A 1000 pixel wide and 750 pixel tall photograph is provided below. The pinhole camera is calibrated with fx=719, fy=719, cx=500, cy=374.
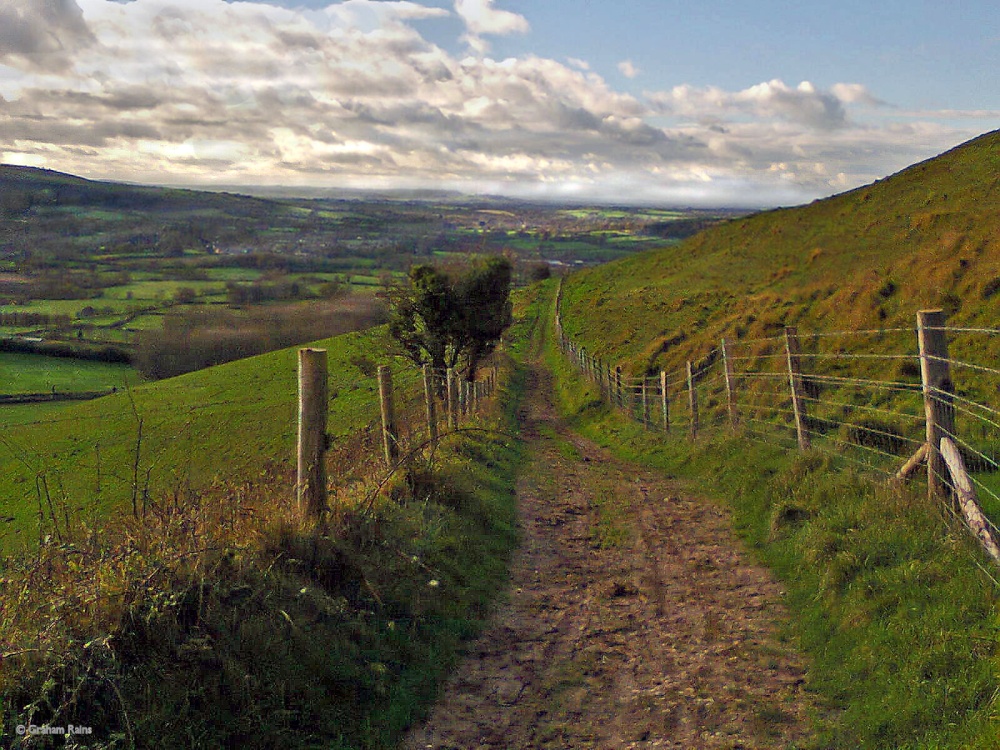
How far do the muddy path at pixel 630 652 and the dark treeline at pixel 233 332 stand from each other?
43010 mm

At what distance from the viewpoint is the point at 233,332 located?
5912 centimetres

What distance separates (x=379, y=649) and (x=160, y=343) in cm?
5321

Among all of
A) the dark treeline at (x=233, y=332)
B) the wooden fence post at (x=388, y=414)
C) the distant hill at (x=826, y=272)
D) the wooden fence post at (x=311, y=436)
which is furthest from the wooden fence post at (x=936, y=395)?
the dark treeline at (x=233, y=332)

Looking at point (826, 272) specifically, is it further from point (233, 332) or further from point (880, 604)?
point (233, 332)

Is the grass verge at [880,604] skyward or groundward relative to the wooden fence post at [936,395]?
groundward

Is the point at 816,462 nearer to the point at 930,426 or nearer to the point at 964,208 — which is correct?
the point at 930,426

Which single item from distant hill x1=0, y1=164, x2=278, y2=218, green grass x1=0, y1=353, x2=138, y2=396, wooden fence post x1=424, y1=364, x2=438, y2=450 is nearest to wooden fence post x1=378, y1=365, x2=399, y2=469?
wooden fence post x1=424, y1=364, x2=438, y2=450

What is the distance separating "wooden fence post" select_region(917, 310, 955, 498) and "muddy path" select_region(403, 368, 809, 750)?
6.16ft

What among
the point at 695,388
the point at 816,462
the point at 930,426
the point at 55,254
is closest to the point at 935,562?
the point at 930,426

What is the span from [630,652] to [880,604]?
199 cm

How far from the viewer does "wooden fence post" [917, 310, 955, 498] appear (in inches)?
259

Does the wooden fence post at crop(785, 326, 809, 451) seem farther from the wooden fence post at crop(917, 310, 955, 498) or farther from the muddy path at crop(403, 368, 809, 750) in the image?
the wooden fence post at crop(917, 310, 955, 498)

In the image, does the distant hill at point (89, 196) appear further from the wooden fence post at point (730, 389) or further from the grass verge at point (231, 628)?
the grass verge at point (231, 628)

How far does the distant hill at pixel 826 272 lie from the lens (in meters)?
18.3
